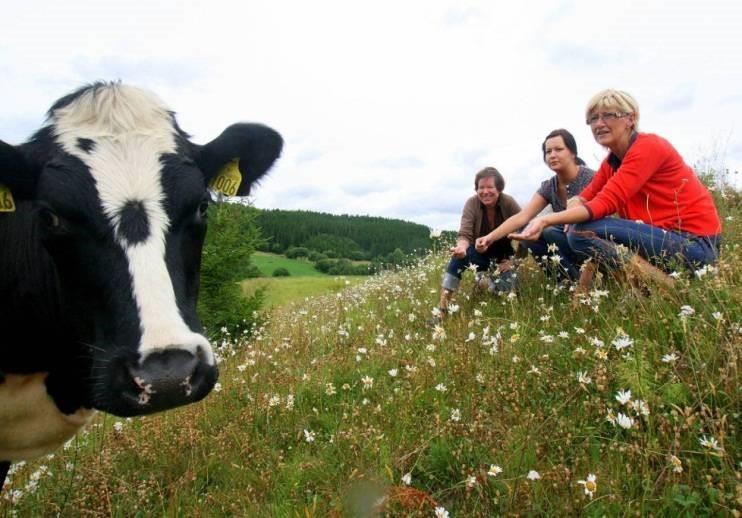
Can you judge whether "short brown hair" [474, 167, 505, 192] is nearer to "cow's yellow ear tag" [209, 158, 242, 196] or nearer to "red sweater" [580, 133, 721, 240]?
"red sweater" [580, 133, 721, 240]

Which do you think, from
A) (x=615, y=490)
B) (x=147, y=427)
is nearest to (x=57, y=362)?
(x=147, y=427)

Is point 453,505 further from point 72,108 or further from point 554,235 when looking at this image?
point 554,235

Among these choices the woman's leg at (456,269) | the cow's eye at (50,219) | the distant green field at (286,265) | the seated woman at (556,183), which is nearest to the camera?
the cow's eye at (50,219)

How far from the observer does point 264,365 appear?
5645 mm

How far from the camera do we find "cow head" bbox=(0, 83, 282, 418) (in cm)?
230

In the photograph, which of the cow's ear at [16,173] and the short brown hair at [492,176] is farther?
the short brown hair at [492,176]

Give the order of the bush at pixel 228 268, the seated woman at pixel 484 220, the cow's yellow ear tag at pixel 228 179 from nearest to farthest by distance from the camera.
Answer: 1. the cow's yellow ear tag at pixel 228 179
2. the seated woman at pixel 484 220
3. the bush at pixel 228 268

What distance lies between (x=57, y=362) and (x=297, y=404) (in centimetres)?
189

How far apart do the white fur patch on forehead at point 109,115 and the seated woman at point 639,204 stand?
3.23 meters

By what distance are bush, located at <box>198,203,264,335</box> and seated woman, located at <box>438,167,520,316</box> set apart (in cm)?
845

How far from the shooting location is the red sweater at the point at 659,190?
4.80 meters

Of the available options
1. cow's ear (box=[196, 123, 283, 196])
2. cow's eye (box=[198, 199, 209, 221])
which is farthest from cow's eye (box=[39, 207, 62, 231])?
cow's ear (box=[196, 123, 283, 196])

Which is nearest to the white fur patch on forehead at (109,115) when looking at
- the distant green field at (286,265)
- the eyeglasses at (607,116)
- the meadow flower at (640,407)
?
the meadow flower at (640,407)

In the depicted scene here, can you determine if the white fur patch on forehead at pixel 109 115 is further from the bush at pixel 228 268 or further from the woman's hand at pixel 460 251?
the bush at pixel 228 268
